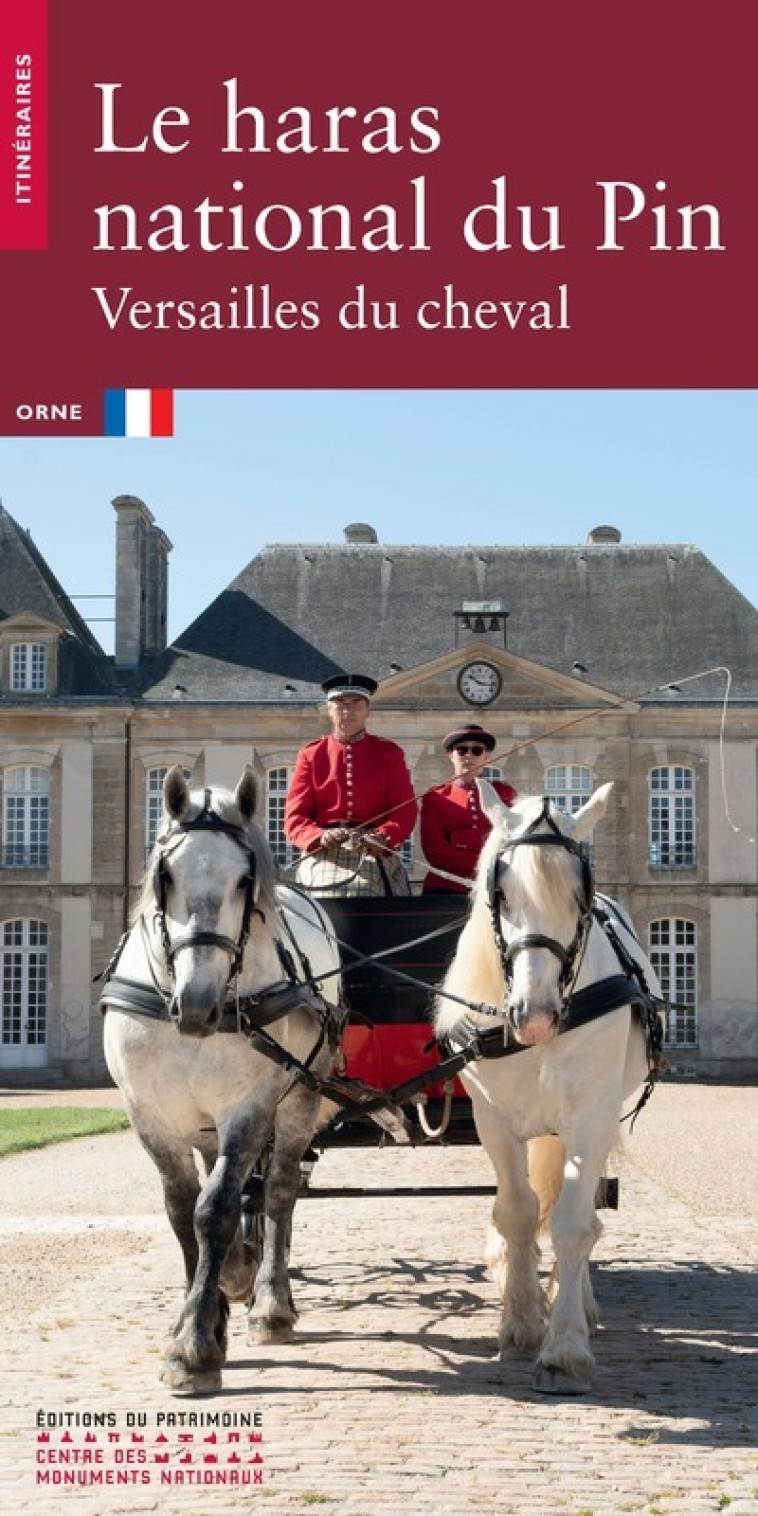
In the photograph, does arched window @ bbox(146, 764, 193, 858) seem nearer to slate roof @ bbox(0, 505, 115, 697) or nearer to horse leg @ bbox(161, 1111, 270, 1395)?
slate roof @ bbox(0, 505, 115, 697)

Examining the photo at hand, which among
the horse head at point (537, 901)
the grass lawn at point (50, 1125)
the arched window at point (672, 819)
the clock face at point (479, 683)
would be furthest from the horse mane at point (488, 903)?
the arched window at point (672, 819)

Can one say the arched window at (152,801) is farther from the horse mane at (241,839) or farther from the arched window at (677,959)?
the horse mane at (241,839)

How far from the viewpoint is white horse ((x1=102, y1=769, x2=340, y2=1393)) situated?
5.14m

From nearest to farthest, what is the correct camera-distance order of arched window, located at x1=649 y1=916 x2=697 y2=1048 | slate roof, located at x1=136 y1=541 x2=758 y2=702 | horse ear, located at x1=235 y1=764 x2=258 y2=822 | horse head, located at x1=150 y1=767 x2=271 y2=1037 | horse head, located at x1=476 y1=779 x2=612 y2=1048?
horse head, located at x1=150 y1=767 x2=271 y2=1037
horse head, located at x1=476 y1=779 x2=612 y2=1048
horse ear, located at x1=235 y1=764 x2=258 y2=822
arched window, located at x1=649 y1=916 x2=697 y2=1048
slate roof, located at x1=136 y1=541 x2=758 y2=702

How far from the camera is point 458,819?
766 centimetres

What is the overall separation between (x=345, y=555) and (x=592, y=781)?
23.7 ft

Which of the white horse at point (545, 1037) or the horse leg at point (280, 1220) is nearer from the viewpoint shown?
the white horse at point (545, 1037)

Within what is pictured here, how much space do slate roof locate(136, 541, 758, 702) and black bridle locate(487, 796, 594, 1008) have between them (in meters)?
26.6

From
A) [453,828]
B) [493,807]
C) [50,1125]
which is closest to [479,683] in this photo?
[50,1125]

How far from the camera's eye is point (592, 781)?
31.6 metres

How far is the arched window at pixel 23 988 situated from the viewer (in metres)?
31.4

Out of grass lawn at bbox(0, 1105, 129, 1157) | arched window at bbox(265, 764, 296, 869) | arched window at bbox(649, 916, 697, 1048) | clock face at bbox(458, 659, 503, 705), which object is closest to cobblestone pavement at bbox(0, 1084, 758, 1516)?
grass lawn at bbox(0, 1105, 129, 1157)

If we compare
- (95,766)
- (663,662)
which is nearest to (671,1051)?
(663,662)

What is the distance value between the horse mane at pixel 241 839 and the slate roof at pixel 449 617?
26.5 m
